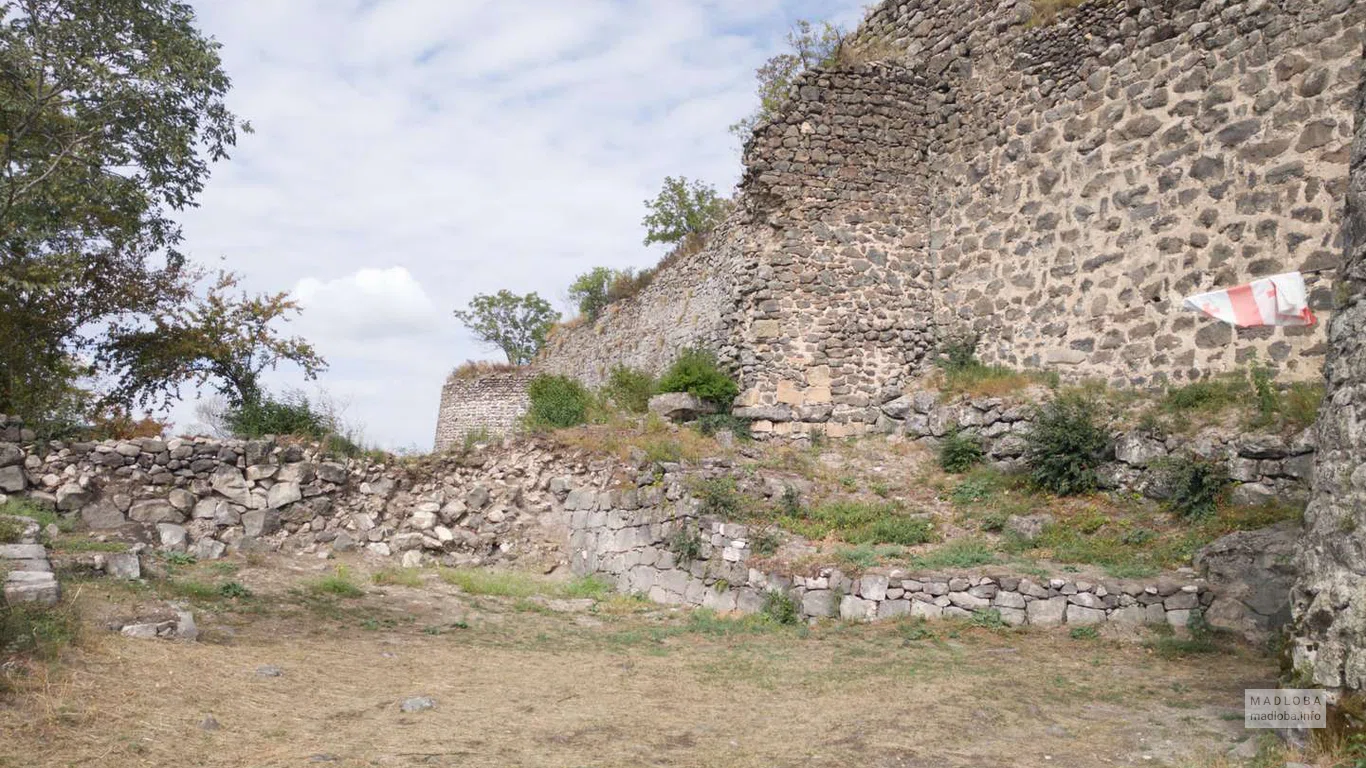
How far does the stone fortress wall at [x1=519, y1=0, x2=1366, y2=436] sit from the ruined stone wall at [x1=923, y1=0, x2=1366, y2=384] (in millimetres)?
29

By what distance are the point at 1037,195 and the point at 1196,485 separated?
5938mm

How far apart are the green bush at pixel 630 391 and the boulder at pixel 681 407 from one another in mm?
499

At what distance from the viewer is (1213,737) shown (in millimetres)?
6566

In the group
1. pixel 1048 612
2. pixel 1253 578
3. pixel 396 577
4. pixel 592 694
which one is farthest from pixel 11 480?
pixel 1253 578

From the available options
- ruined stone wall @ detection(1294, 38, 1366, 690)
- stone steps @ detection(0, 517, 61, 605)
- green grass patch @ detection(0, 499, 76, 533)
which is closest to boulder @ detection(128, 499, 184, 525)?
green grass patch @ detection(0, 499, 76, 533)

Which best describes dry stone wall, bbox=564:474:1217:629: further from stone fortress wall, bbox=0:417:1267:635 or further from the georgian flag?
the georgian flag

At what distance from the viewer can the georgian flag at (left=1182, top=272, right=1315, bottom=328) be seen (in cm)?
977

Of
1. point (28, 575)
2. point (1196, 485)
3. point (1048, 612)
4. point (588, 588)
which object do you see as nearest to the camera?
point (28, 575)

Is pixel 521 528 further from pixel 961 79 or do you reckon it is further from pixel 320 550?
pixel 961 79

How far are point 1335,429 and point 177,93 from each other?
16363mm

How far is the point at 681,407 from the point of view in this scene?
16.7m

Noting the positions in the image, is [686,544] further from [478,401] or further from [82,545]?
[478,401]

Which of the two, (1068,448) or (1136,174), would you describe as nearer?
(1068,448)

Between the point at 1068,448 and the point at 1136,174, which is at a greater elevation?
the point at 1136,174
